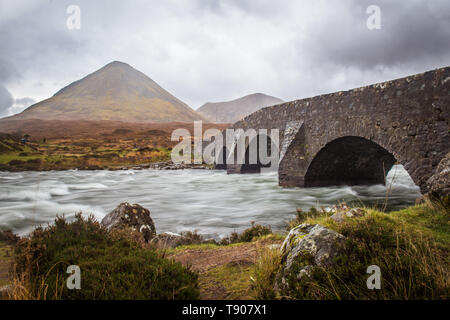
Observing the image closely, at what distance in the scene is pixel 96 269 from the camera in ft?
8.69

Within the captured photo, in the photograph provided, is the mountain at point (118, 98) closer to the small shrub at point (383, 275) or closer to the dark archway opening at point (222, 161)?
the dark archway opening at point (222, 161)

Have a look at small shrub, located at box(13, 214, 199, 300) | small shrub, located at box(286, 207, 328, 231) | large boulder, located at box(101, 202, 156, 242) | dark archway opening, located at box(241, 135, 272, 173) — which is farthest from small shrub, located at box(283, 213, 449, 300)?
dark archway opening, located at box(241, 135, 272, 173)

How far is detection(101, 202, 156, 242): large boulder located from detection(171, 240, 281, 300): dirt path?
1.19 meters

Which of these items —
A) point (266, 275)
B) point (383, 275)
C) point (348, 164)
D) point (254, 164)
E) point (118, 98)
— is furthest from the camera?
point (118, 98)

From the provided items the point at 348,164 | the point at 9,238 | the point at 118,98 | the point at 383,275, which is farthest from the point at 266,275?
the point at 118,98

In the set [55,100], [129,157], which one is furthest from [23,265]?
[55,100]

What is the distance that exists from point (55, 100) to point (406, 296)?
58702 millimetres

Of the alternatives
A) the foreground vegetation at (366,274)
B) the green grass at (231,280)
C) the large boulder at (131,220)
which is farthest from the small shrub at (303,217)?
the large boulder at (131,220)

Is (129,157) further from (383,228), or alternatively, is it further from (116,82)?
(116,82)

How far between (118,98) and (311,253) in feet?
364

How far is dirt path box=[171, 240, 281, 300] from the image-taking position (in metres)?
2.89

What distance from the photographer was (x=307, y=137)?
12719 millimetres

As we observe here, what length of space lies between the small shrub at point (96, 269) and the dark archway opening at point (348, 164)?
397 inches

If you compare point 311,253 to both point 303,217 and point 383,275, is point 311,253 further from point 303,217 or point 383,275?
point 303,217
